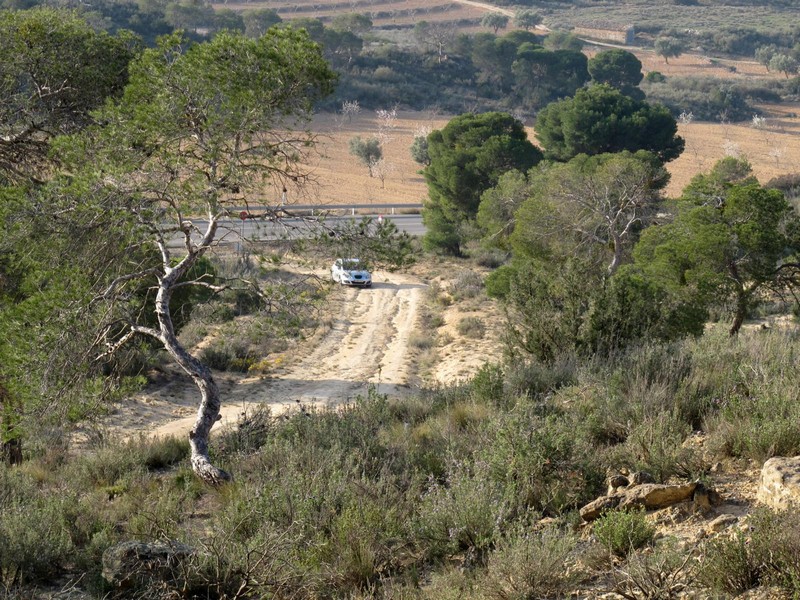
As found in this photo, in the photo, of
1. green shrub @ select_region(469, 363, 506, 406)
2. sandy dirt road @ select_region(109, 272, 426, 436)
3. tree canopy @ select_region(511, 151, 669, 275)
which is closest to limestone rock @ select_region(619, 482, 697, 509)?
green shrub @ select_region(469, 363, 506, 406)

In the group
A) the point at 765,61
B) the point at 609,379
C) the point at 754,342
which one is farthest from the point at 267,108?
the point at 765,61

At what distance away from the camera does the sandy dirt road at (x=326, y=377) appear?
15.3 meters

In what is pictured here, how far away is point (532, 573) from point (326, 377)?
1527 centimetres

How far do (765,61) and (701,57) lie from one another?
25.6 feet

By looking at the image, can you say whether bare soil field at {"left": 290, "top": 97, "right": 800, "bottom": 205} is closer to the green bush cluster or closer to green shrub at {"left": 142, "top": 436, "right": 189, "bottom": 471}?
green shrub at {"left": 142, "top": 436, "right": 189, "bottom": 471}

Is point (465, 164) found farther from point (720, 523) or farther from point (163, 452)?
point (720, 523)

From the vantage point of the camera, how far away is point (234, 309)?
2489 centimetres

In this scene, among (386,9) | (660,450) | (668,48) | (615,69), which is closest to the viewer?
(660,450)

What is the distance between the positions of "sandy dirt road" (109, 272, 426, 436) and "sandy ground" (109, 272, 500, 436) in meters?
0.02

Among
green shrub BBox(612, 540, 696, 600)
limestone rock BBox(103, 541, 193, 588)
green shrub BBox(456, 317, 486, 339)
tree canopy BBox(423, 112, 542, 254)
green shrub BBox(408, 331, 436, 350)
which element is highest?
green shrub BBox(612, 540, 696, 600)

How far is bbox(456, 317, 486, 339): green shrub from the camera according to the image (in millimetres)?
23281

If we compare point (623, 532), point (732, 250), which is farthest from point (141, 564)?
point (732, 250)

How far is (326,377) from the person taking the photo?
63.5 ft

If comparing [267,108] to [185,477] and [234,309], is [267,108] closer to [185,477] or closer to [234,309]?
[185,477]
